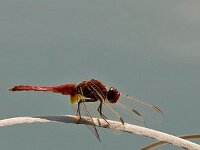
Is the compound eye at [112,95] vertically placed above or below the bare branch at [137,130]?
below

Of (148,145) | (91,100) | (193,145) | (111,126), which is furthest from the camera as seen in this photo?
(91,100)

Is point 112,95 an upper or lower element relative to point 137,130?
lower

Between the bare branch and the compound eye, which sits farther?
the compound eye

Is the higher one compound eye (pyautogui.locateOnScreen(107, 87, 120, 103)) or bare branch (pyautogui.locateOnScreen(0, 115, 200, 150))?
bare branch (pyautogui.locateOnScreen(0, 115, 200, 150))

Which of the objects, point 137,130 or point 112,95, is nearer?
point 137,130

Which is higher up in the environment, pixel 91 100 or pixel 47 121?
pixel 47 121

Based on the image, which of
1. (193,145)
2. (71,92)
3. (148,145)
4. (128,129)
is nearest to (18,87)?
(71,92)

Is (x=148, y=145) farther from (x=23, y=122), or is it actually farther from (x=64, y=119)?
(x=23, y=122)

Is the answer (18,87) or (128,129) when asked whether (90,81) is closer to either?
(18,87)

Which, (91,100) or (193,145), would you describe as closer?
(193,145)

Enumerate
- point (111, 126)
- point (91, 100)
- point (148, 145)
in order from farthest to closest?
1. point (91, 100)
2. point (148, 145)
3. point (111, 126)

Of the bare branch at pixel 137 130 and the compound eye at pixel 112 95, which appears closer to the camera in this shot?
the bare branch at pixel 137 130
